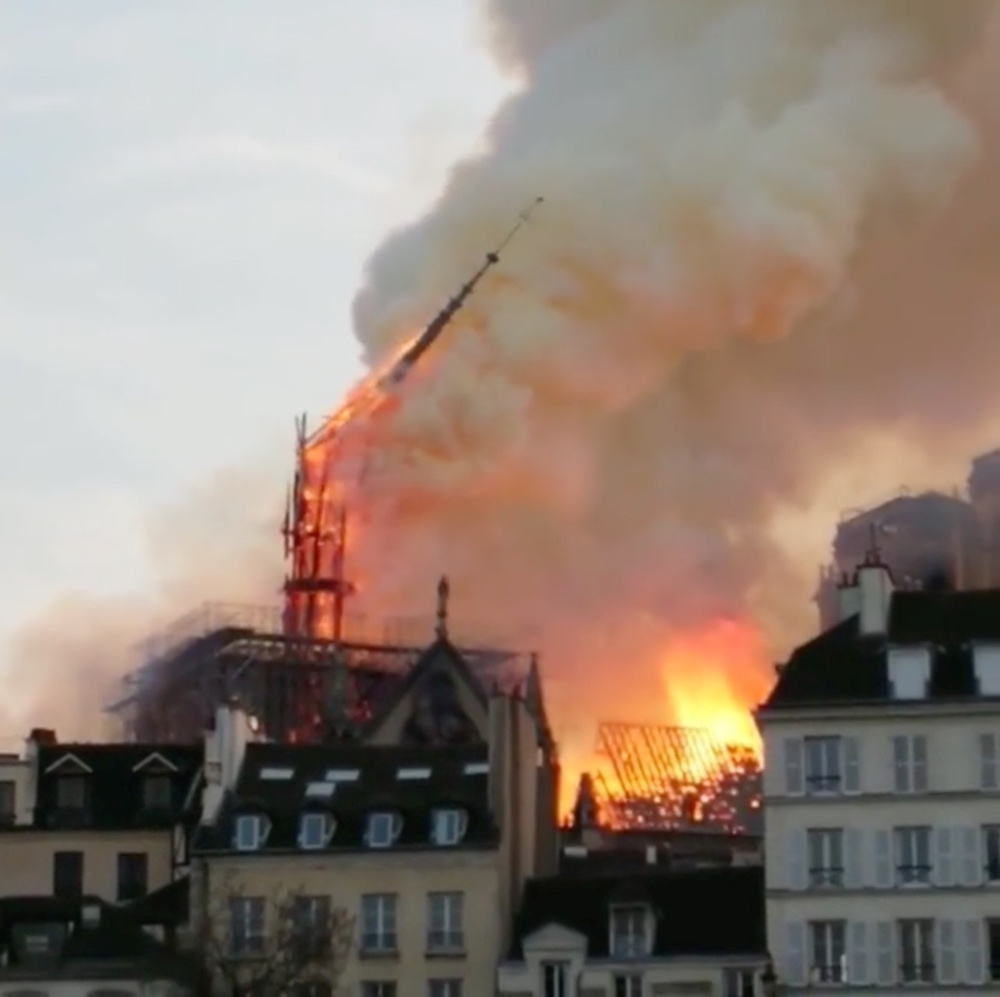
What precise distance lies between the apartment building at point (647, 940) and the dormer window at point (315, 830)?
6201mm

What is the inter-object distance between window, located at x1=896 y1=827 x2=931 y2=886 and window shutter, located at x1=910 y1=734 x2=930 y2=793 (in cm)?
118

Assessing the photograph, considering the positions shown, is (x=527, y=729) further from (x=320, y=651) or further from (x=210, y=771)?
(x=320, y=651)

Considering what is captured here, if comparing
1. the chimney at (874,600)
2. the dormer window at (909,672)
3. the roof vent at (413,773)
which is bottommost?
the roof vent at (413,773)

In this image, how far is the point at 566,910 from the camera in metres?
94.5

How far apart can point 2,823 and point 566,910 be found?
2062 centimetres

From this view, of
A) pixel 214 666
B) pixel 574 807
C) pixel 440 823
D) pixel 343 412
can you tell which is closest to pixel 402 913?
pixel 440 823

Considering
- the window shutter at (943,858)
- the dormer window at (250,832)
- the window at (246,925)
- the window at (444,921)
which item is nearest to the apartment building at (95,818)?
the dormer window at (250,832)

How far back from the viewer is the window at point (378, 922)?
94.1 m

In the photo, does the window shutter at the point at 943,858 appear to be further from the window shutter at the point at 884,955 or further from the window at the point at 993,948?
the window shutter at the point at 884,955

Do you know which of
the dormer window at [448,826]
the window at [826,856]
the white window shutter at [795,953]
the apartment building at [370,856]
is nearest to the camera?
the white window shutter at [795,953]

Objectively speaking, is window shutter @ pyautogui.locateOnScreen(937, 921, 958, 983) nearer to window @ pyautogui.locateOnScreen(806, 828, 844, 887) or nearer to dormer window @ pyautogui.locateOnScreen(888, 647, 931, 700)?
window @ pyautogui.locateOnScreen(806, 828, 844, 887)

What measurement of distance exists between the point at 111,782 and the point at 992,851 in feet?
Result: 103

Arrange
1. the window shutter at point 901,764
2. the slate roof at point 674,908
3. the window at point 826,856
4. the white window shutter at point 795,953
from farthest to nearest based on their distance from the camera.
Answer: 1. the slate roof at point 674,908
2. the window shutter at point 901,764
3. the window at point 826,856
4. the white window shutter at point 795,953

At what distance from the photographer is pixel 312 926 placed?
302 feet
